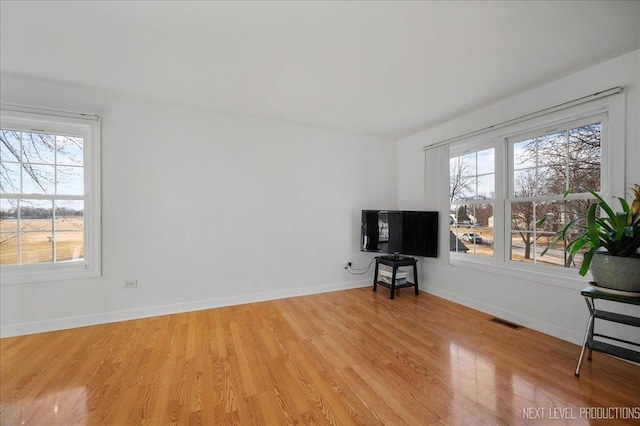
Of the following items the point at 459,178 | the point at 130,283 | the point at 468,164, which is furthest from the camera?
the point at 459,178

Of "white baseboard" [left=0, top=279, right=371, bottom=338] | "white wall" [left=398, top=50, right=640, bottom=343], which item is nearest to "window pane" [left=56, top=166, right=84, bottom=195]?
"white baseboard" [left=0, top=279, right=371, bottom=338]

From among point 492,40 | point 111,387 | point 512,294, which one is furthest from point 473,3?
point 111,387

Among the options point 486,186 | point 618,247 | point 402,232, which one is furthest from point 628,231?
point 402,232

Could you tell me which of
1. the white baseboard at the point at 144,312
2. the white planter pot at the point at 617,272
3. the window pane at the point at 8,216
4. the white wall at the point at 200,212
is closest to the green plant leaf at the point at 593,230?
the white planter pot at the point at 617,272

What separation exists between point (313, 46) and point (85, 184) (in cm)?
283

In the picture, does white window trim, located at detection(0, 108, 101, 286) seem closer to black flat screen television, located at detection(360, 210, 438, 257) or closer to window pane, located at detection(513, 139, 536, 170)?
black flat screen television, located at detection(360, 210, 438, 257)

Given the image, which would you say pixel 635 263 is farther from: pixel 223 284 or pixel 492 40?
pixel 223 284

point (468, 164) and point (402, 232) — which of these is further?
point (402, 232)

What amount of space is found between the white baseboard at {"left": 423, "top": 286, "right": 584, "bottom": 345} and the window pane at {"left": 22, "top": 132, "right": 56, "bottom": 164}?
5013 millimetres

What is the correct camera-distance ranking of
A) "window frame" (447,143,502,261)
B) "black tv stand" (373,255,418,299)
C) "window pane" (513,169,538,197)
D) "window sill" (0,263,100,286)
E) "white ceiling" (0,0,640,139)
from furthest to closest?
"black tv stand" (373,255,418,299), "window frame" (447,143,502,261), "window pane" (513,169,538,197), "window sill" (0,263,100,286), "white ceiling" (0,0,640,139)

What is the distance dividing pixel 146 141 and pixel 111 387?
2.44m

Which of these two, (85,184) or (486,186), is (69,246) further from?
(486,186)

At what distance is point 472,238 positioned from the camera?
3490 mm

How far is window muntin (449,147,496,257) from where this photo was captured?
3.28m
